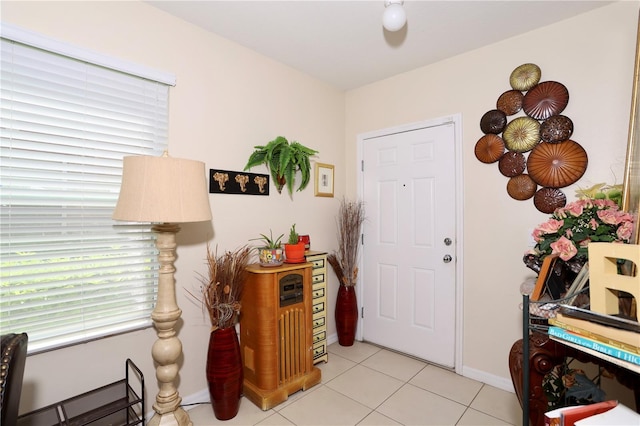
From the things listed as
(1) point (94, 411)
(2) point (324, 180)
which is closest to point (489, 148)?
(2) point (324, 180)

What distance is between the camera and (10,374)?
3.24 ft

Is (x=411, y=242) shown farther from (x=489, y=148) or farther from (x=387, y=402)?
(x=387, y=402)

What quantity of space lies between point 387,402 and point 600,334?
5.30 ft

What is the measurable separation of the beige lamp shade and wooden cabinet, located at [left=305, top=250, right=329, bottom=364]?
1.34 m

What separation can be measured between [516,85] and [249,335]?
2710mm

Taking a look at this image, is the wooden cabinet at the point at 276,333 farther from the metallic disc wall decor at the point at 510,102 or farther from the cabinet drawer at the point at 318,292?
the metallic disc wall decor at the point at 510,102

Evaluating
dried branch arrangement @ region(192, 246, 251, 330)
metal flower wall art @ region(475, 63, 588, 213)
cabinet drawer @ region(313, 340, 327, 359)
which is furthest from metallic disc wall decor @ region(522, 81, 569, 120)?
cabinet drawer @ region(313, 340, 327, 359)

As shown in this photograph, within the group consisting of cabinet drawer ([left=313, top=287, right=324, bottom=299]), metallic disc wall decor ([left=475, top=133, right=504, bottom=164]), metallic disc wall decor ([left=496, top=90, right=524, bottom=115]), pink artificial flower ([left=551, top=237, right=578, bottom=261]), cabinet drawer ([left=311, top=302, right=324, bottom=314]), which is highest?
metallic disc wall decor ([left=496, top=90, right=524, bottom=115])

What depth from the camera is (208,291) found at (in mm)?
2039

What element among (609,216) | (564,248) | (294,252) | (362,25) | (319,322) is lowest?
(319,322)

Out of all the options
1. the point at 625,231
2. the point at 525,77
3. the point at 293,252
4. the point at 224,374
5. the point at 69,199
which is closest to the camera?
the point at 625,231

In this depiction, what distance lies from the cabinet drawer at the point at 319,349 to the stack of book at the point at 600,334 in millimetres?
2018

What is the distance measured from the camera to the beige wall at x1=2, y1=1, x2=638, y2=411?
5.85ft

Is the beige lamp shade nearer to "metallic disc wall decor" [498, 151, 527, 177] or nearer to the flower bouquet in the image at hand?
the flower bouquet
